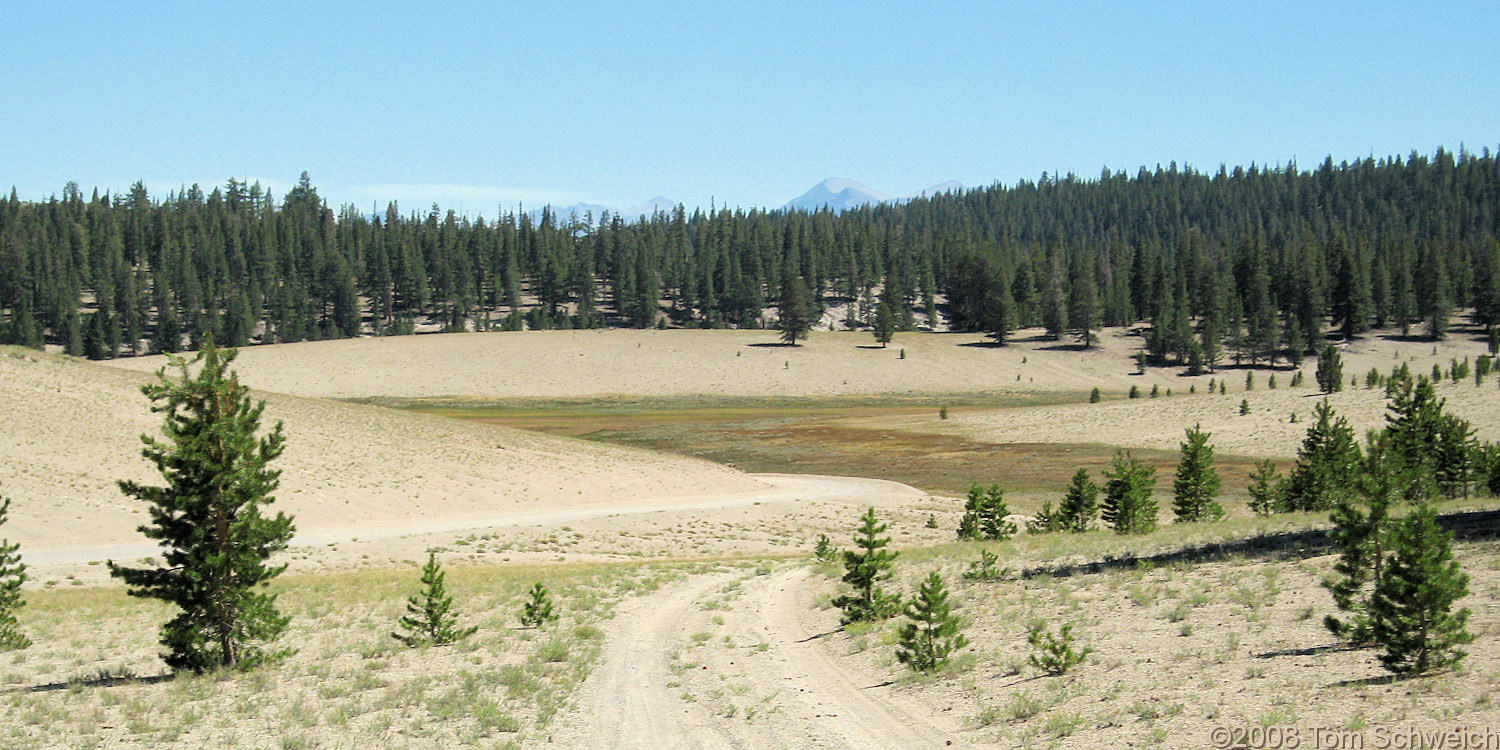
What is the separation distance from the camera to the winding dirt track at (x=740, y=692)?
449 inches

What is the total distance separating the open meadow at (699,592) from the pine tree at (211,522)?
78 centimetres

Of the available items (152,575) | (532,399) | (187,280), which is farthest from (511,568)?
(187,280)

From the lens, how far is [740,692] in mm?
13492

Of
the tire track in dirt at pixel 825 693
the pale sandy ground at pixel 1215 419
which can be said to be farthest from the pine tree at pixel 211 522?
the pale sandy ground at pixel 1215 419

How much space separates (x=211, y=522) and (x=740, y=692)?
812cm

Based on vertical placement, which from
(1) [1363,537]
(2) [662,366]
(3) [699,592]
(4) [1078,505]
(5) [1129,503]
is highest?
(1) [1363,537]

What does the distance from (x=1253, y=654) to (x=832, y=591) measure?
10727 millimetres

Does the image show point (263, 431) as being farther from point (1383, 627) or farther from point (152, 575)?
point (1383, 627)

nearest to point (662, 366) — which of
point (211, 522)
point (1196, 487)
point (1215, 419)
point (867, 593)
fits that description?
point (1215, 419)

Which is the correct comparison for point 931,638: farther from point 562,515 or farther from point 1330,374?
point 1330,374

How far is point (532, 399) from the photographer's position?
106 metres

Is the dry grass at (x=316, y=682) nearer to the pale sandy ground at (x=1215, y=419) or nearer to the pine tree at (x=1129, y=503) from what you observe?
the pine tree at (x=1129, y=503)
